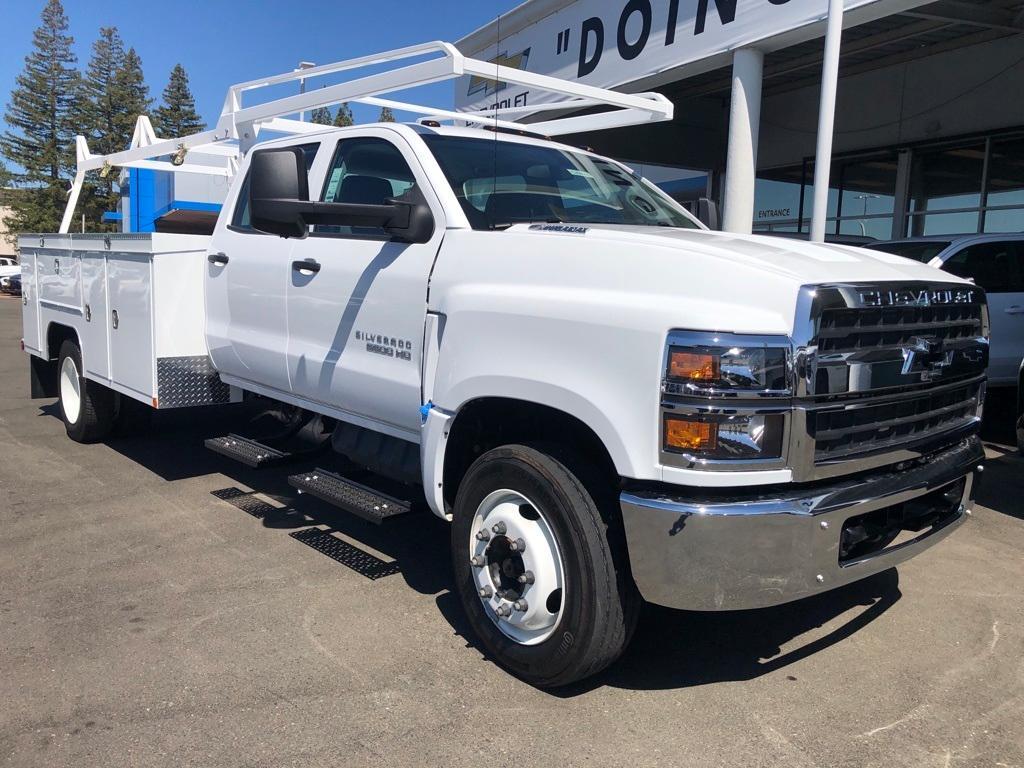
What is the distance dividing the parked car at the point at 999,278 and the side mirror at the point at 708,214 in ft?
14.7

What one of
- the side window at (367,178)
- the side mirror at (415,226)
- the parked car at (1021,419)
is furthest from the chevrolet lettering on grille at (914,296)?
the parked car at (1021,419)

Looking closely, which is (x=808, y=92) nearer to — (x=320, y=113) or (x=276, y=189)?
(x=276, y=189)

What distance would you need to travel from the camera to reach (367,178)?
14.5ft

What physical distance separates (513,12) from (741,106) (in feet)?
18.6

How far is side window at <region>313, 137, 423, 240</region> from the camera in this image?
13.6ft

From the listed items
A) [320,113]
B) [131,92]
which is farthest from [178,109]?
[320,113]

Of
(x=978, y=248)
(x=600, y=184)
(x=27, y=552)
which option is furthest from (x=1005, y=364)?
(x=27, y=552)

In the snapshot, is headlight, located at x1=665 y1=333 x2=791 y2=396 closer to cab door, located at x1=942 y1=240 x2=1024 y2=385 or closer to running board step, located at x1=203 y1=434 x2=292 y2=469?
running board step, located at x1=203 y1=434 x2=292 y2=469

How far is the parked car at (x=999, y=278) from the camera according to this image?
27.7 feet

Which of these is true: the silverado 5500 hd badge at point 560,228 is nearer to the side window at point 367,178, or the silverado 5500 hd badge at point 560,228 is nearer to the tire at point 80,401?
the side window at point 367,178

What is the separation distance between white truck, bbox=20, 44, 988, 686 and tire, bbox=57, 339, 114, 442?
8.18 feet

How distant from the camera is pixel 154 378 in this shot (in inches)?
215

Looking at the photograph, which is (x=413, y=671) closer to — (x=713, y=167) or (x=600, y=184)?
(x=600, y=184)

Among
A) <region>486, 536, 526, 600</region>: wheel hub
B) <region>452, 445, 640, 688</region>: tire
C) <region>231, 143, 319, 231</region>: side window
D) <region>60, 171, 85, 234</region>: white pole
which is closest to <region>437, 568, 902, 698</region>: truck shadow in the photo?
<region>452, 445, 640, 688</region>: tire
